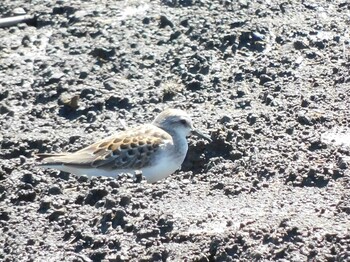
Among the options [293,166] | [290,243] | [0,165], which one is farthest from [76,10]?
[290,243]

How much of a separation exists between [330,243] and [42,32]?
5.19 metres

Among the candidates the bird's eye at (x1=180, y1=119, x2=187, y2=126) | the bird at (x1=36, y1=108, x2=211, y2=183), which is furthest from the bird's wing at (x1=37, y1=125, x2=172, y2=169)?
the bird's eye at (x1=180, y1=119, x2=187, y2=126)

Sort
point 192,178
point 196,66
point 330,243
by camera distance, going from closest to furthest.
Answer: point 330,243 → point 192,178 → point 196,66

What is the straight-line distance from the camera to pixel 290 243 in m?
7.02

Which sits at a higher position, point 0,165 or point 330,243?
point 330,243

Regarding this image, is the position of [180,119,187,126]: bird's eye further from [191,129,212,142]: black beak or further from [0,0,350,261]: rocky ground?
[0,0,350,261]: rocky ground

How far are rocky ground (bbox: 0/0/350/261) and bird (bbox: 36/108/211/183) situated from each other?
0.54 ft

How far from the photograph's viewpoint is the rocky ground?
7.41m

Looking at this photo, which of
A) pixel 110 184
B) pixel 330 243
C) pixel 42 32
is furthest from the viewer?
pixel 42 32

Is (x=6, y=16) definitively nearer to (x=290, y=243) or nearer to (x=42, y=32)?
(x=42, y=32)

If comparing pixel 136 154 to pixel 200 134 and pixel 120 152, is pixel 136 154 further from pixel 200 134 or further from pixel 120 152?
pixel 200 134

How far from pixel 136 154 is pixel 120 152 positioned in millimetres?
126

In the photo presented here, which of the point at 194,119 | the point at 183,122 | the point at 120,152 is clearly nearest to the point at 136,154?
the point at 120,152

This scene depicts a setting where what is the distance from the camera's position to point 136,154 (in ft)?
28.8
